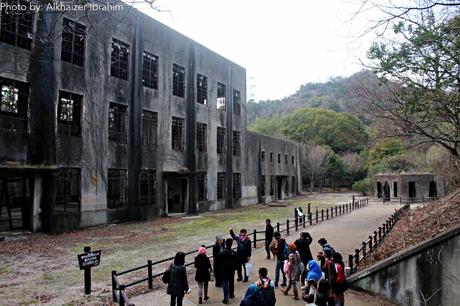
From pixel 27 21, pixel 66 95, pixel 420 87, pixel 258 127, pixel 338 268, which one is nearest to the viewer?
pixel 338 268

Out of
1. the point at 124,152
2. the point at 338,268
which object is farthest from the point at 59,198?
the point at 338,268

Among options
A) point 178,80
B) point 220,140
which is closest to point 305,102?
point 220,140

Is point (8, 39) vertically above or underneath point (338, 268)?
above

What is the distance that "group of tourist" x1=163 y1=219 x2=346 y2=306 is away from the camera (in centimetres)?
652

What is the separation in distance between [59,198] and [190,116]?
41.8ft

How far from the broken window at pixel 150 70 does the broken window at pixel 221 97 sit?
28.3 feet

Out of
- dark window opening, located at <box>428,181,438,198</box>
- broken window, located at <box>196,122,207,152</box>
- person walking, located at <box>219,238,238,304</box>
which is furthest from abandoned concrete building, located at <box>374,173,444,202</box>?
person walking, located at <box>219,238,238,304</box>

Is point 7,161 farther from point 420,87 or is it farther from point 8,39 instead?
point 420,87

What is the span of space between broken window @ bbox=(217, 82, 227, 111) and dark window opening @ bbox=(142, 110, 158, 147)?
30.1ft

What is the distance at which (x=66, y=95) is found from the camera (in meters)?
18.7

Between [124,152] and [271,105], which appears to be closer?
[124,152]

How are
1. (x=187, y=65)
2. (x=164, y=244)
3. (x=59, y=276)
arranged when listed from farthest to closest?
(x=187, y=65)
(x=164, y=244)
(x=59, y=276)

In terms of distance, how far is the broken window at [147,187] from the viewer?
76.0 ft

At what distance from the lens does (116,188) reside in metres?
21.4
